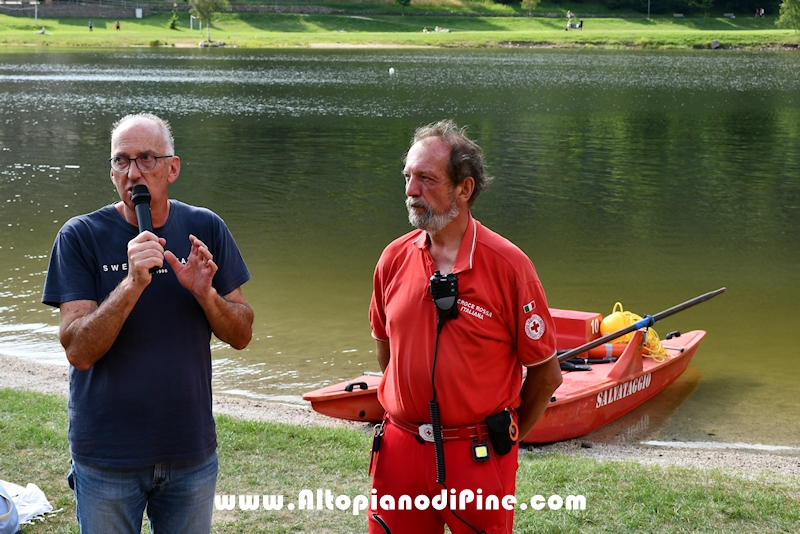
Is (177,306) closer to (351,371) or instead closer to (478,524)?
(478,524)

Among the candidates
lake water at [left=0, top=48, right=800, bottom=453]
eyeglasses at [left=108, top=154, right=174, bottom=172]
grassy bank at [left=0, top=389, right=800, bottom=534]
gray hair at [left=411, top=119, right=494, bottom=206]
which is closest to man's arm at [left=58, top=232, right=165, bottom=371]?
eyeglasses at [left=108, top=154, right=174, bottom=172]

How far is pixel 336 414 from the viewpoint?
872cm

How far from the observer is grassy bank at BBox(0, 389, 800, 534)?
534cm

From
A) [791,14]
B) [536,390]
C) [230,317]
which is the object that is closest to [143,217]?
[230,317]

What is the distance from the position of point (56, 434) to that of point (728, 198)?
18.1m

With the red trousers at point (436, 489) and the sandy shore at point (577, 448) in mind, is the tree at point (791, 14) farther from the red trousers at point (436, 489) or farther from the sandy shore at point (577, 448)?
the red trousers at point (436, 489)

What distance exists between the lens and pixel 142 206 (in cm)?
328

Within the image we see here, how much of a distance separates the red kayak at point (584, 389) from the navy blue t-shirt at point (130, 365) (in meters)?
5.21

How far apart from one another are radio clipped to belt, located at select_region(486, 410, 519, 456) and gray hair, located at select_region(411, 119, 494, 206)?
0.90 meters

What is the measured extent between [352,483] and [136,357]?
3.10 metres

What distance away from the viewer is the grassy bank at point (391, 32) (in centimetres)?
8444


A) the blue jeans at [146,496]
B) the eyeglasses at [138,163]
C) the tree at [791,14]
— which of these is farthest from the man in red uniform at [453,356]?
the tree at [791,14]

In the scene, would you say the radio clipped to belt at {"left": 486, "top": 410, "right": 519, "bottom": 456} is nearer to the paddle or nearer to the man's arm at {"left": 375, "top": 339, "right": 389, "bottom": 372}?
the man's arm at {"left": 375, "top": 339, "right": 389, "bottom": 372}

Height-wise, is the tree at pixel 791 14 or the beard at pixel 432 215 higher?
the tree at pixel 791 14
